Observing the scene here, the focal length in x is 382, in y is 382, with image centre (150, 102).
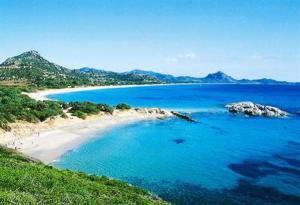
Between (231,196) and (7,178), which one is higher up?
(7,178)

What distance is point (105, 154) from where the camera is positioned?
56.8 metres

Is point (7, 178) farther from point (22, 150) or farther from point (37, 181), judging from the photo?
point (22, 150)

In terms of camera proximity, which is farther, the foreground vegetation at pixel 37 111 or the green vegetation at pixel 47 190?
the foreground vegetation at pixel 37 111

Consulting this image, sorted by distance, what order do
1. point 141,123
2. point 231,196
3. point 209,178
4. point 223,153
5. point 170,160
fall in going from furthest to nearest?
point 141,123 → point 223,153 → point 170,160 → point 209,178 → point 231,196

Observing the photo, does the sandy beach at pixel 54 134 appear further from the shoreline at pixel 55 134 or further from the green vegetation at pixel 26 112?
the green vegetation at pixel 26 112

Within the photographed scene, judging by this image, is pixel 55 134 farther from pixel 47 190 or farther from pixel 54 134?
pixel 47 190

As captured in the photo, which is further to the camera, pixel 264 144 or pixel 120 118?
pixel 120 118

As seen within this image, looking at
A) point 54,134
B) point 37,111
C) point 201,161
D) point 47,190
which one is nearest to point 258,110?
point 201,161

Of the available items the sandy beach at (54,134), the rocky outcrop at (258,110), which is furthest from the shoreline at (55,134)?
the rocky outcrop at (258,110)

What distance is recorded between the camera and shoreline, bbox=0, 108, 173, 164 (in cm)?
5635

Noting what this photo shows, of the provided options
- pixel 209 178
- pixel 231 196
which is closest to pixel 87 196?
pixel 231 196

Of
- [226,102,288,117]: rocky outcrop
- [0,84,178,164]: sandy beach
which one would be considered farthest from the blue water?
[226,102,288,117]: rocky outcrop

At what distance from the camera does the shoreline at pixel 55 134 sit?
56.4 metres

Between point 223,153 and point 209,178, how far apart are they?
15515 mm
